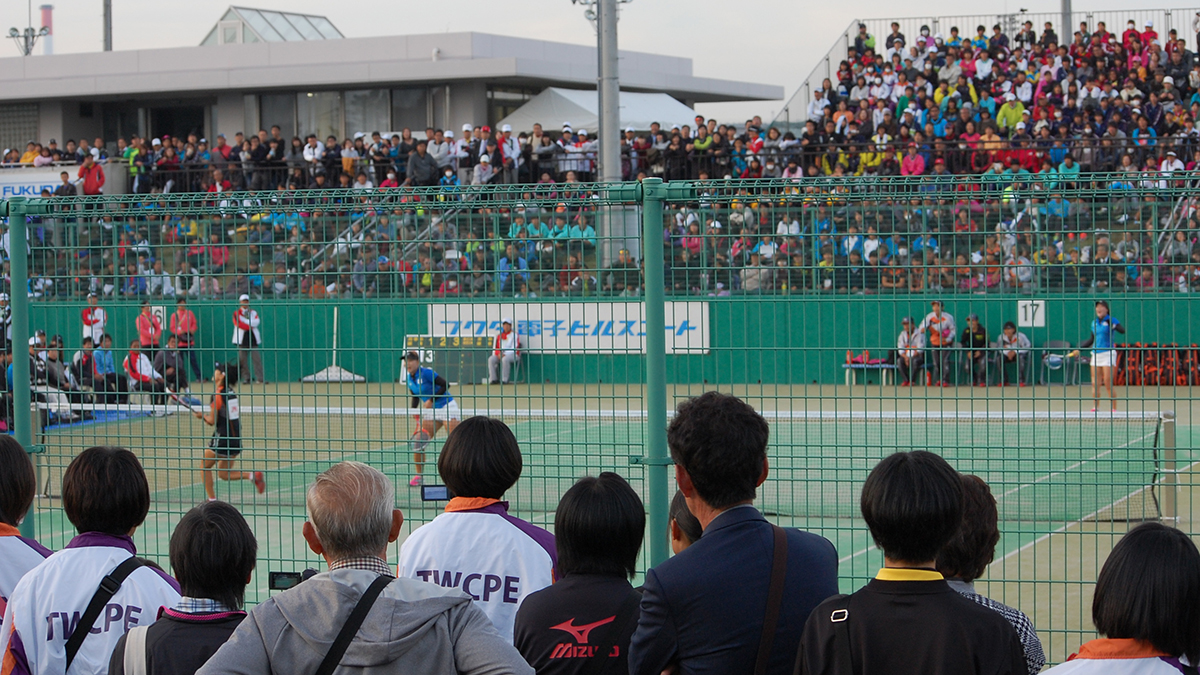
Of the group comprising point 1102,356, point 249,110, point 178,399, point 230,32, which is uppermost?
point 230,32

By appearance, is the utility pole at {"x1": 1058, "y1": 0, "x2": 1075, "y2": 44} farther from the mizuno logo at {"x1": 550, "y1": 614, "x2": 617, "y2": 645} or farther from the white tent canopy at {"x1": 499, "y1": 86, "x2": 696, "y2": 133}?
the mizuno logo at {"x1": 550, "y1": 614, "x2": 617, "y2": 645}

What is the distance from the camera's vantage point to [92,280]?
6.51 m

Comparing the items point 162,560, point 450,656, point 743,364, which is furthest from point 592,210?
point 162,560

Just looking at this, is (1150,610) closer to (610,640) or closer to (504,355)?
(610,640)

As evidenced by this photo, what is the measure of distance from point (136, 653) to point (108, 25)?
46.8 metres

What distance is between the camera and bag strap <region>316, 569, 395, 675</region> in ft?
8.71

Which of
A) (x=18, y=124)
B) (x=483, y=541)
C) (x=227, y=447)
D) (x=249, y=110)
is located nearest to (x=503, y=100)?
(x=249, y=110)

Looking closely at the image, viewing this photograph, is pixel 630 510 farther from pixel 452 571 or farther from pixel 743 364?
pixel 743 364

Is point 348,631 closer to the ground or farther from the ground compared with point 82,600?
farther from the ground

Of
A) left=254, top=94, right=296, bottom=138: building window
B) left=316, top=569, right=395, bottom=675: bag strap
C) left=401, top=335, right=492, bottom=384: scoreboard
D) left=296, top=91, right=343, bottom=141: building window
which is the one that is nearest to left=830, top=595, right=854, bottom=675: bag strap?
left=316, top=569, right=395, bottom=675: bag strap

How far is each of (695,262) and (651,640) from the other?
328 cm

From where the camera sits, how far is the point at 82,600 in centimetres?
374

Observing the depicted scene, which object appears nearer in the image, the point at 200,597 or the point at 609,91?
the point at 200,597

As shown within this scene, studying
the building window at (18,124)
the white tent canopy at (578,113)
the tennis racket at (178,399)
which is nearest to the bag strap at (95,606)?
the tennis racket at (178,399)
